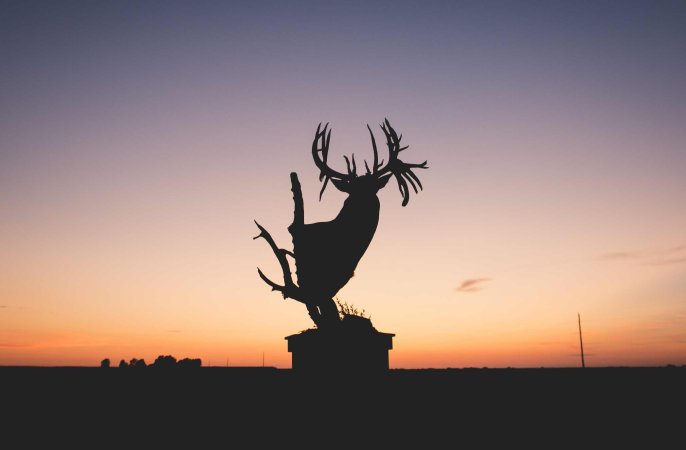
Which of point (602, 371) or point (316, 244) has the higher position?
point (316, 244)

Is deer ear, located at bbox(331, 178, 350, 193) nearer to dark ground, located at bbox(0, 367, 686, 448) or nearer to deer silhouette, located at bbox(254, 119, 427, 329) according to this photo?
deer silhouette, located at bbox(254, 119, 427, 329)

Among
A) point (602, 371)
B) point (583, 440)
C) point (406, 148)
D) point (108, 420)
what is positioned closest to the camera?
point (583, 440)

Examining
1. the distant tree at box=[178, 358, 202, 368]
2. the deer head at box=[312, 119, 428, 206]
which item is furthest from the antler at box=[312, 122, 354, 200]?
the distant tree at box=[178, 358, 202, 368]

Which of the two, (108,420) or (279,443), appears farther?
(108,420)

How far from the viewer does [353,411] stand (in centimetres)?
777

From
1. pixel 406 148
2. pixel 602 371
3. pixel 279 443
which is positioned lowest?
pixel 279 443

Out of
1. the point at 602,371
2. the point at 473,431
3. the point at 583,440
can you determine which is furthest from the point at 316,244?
the point at 602,371

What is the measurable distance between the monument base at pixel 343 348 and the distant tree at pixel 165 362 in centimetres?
591

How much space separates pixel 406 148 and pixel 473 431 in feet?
16.9

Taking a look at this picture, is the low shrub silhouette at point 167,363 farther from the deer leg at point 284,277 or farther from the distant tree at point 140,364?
the deer leg at point 284,277

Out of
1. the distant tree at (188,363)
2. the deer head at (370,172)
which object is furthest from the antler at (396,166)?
the distant tree at (188,363)

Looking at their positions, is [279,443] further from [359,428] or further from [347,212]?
[347,212]

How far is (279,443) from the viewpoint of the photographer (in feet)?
21.8

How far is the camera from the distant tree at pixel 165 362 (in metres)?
13.0
